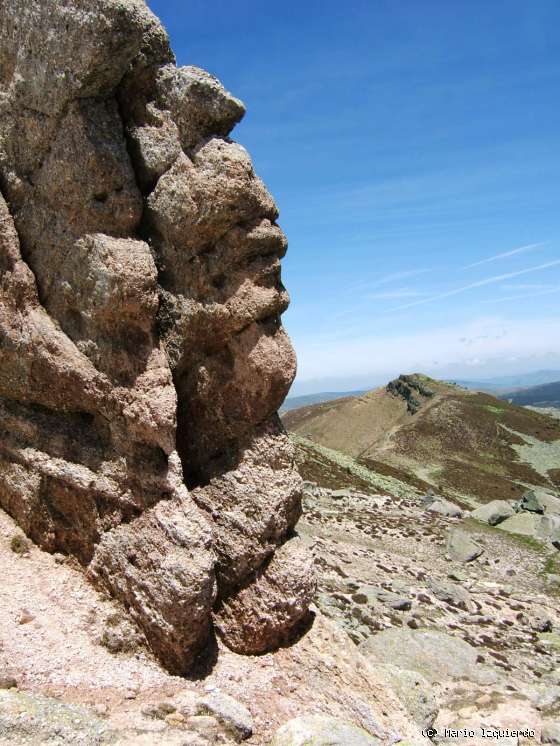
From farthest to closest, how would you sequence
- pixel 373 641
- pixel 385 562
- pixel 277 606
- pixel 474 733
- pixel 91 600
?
pixel 385 562 < pixel 373 641 < pixel 474 733 < pixel 277 606 < pixel 91 600

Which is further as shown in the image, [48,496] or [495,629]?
[495,629]

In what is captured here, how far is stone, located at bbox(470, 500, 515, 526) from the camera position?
53.4 m

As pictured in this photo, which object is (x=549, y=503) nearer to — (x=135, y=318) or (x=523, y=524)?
(x=523, y=524)

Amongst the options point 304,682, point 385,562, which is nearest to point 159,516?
point 304,682

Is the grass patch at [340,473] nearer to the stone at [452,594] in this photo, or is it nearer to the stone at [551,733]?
the stone at [452,594]

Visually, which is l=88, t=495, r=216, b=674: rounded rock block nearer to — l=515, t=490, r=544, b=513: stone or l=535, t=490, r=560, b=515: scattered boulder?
l=515, t=490, r=544, b=513: stone

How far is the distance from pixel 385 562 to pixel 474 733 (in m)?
17.3

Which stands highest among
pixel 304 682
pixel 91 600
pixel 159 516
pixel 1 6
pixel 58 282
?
pixel 1 6

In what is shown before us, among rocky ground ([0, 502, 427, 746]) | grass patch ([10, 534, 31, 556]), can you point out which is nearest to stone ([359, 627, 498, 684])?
rocky ground ([0, 502, 427, 746])

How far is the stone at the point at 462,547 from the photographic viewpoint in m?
40.5

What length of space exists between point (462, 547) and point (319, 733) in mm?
32246

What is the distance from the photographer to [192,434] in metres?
16.7

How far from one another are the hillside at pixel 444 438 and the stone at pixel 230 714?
6684 cm

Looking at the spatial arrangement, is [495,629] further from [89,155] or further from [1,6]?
[1,6]
